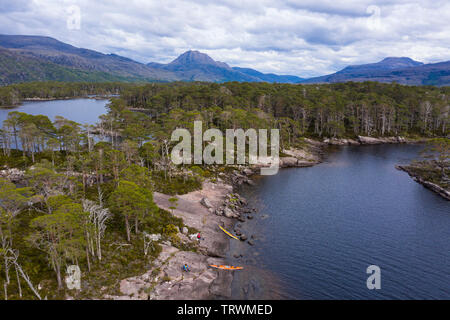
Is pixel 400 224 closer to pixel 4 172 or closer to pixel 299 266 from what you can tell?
pixel 299 266

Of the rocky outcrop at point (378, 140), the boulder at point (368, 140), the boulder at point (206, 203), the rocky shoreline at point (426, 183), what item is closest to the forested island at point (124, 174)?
the boulder at point (206, 203)

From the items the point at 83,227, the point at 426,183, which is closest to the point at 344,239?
the point at 83,227

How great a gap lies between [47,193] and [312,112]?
13967cm

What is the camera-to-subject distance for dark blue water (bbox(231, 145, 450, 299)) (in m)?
37.2

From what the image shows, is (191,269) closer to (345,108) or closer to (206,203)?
(206,203)

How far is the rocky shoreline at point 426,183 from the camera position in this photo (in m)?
69.3

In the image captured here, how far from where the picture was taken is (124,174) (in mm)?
54312

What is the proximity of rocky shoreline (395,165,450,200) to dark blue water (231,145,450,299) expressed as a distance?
1956 millimetres

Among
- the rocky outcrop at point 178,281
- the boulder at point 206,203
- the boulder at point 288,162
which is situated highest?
the boulder at point 288,162

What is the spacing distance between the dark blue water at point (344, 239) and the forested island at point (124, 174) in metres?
10.7

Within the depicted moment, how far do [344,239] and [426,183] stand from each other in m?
46.8

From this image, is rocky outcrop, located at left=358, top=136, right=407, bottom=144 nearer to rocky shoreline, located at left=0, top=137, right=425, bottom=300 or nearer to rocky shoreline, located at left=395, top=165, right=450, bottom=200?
rocky shoreline, located at left=395, top=165, right=450, bottom=200

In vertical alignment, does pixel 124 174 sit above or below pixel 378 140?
below

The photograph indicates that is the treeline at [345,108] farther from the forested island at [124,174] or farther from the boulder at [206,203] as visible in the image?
the boulder at [206,203]
